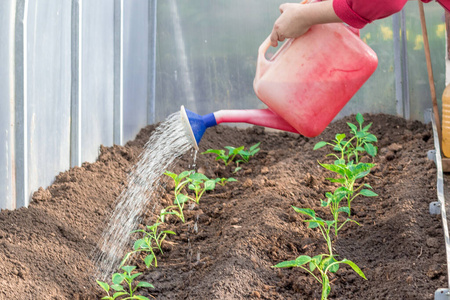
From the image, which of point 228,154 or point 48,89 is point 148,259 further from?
point 228,154

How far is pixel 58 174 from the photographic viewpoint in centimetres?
334

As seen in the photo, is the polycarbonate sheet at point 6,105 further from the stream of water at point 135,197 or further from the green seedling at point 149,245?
the green seedling at point 149,245

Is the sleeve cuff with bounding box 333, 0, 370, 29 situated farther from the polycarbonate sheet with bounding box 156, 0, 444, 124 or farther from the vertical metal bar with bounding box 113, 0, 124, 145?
the polycarbonate sheet with bounding box 156, 0, 444, 124

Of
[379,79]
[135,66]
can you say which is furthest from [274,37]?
[379,79]

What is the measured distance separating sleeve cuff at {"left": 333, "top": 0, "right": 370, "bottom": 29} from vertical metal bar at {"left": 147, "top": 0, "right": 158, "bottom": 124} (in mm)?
3147

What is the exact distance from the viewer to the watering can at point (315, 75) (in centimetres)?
217

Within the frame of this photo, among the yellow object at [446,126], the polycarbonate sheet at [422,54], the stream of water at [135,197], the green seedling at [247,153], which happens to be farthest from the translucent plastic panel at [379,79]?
the stream of water at [135,197]

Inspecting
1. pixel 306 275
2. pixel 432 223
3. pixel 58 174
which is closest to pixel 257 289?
pixel 306 275

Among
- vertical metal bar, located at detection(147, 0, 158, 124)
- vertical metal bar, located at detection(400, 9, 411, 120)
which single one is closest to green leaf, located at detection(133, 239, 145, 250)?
vertical metal bar, located at detection(147, 0, 158, 124)

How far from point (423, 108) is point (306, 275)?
257 centimetres

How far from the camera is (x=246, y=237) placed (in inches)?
104

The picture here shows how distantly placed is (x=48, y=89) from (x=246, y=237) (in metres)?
1.32

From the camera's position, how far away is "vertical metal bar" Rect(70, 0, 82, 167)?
3459 millimetres

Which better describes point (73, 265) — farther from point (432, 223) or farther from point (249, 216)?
point (432, 223)
